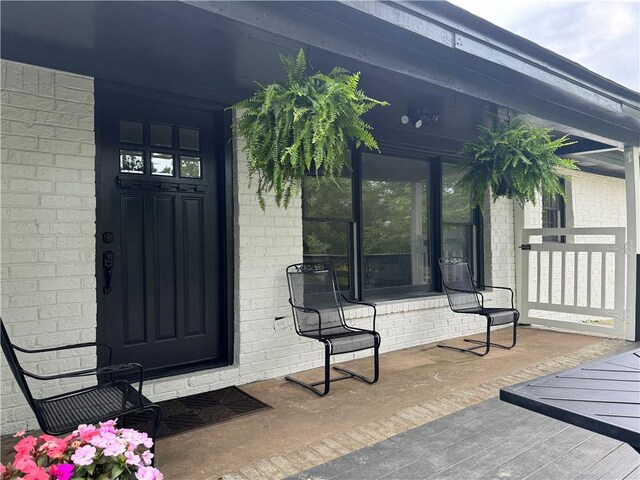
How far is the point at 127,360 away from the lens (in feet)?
9.73

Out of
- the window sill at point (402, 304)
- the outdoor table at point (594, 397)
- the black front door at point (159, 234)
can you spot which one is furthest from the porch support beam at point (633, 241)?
the black front door at point (159, 234)

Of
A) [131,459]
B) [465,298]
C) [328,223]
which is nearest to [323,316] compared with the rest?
[328,223]

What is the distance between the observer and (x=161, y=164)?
313 centimetres

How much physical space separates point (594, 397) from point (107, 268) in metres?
2.66

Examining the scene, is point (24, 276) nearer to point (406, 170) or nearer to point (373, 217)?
point (373, 217)

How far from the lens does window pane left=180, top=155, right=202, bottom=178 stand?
3.22 meters

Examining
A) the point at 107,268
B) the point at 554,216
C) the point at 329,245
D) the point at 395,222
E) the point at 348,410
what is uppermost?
the point at 554,216

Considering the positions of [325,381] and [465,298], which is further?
[465,298]

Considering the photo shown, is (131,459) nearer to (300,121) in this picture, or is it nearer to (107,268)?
(300,121)

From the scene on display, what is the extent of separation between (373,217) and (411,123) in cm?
95

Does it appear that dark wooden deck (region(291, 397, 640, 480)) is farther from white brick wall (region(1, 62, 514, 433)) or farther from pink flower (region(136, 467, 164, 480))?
white brick wall (region(1, 62, 514, 433))

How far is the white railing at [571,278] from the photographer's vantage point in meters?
4.76

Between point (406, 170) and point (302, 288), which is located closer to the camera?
point (302, 288)

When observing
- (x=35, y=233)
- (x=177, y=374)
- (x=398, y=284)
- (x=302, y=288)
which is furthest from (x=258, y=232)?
(x=398, y=284)
